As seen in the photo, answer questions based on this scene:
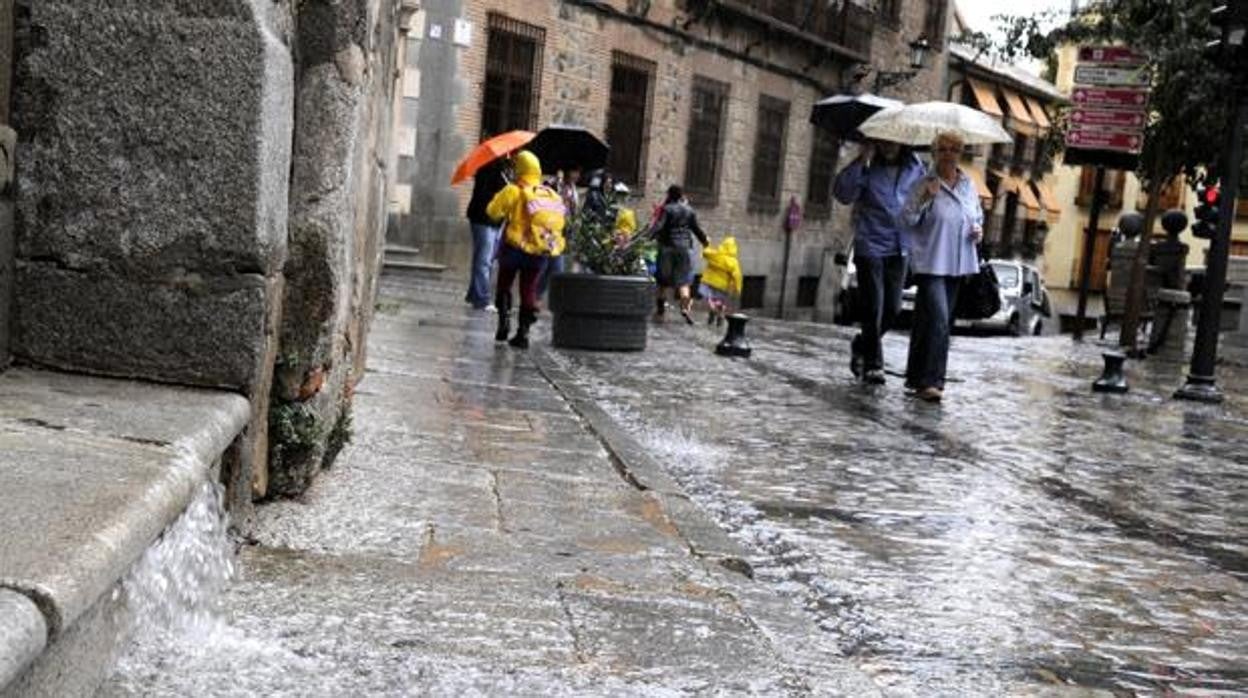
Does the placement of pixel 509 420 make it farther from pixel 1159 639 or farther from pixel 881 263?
pixel 881 263

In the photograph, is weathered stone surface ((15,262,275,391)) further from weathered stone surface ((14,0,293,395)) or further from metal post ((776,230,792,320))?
metal post ((776,230,792,320))

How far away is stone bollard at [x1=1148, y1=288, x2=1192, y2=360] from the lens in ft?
54.9

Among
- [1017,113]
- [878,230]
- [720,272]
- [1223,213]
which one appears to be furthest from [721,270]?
[1017,113]

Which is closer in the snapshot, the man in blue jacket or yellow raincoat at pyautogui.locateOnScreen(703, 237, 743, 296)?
the man in blue jacket

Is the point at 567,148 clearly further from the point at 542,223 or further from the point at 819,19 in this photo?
the point at 819,19

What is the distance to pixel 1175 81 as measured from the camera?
676 inches

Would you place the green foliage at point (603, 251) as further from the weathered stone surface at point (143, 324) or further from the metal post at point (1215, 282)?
the weathered stone surface at point (143, 324)

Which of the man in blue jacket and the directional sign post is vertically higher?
the directional sign post

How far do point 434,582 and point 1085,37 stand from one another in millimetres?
18970

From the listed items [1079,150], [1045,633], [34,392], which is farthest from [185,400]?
[1079,150]

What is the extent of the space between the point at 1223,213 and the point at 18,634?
10783 millimetres

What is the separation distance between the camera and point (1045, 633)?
3.63m

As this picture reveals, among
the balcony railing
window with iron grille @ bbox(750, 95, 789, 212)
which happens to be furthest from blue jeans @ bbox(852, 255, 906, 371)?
window with iron grille @ bbox(750, 95, 789, 212)

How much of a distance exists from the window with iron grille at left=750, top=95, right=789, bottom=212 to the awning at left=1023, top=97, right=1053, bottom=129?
1839 cm
